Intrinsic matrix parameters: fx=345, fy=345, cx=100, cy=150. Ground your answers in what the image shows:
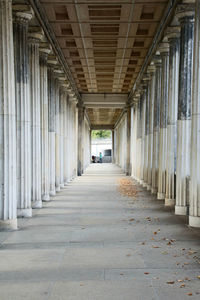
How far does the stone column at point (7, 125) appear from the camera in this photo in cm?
900

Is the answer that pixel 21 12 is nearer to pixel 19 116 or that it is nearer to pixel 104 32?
pixel 19 116

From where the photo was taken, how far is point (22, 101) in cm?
1102

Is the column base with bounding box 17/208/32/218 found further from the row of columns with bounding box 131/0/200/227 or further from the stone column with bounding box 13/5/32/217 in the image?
the row of columns with bounding box 131/0/200/227

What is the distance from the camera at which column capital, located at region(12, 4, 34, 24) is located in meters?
10.8

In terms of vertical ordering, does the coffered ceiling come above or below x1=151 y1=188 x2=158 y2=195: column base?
above

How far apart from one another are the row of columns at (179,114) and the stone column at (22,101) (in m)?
5.02

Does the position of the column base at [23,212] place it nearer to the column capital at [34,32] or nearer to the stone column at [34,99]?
the stone column at [34,99]

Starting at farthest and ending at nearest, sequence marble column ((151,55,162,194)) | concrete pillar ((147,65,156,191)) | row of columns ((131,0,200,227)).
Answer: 1. concrete pillar ((147,65,156,191))
2. marble column ((151,55,162,194))
3. row of columns ((131,0,200,227))

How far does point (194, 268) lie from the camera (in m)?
6.33

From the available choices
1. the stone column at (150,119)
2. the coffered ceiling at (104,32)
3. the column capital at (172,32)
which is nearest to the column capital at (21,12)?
the coffered ceiling at (104,32)

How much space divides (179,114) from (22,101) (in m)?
5.19

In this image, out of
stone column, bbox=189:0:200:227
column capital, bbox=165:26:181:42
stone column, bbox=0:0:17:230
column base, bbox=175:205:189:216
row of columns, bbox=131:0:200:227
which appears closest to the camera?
stone column, bbox=0:0:17:230

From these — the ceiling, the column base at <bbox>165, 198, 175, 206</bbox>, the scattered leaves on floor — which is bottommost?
the scattered leaves on floor

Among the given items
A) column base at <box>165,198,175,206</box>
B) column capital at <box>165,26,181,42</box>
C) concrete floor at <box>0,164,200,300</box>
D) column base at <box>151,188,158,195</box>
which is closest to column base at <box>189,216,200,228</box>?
concrete floor at <box>0,164,200,300</box>
